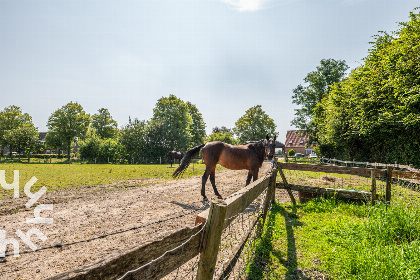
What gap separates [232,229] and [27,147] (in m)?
50.6

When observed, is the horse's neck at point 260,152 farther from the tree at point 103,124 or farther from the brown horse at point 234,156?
the tree at point 103,124

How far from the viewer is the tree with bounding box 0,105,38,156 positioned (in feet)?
124

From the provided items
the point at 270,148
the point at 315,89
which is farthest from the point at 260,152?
the point at 315,89

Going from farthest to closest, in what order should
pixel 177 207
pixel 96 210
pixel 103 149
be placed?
pixel 103 149 → pixel 177 207 → pixel 96 210

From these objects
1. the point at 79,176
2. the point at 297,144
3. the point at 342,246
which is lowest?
the point at 79,176

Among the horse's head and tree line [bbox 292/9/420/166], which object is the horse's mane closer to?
the horse's head

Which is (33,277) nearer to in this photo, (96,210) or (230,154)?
(96,210)

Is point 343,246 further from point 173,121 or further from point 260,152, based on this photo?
point 173,121

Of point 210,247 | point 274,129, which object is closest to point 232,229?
point 210,247

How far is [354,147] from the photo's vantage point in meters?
16.1

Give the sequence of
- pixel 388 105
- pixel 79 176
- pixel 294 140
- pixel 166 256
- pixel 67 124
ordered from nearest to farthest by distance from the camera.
A: pixel 166 256 → pixel 388 105 → pixel 79 176 → pixel 67 124 → pixel 294 140

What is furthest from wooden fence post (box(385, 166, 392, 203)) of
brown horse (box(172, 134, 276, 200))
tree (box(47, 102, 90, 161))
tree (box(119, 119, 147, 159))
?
tree (box(47, 102, 90, 161))

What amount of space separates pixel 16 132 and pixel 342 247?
53160 millimetres

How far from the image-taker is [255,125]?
4912 cm
